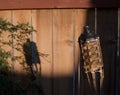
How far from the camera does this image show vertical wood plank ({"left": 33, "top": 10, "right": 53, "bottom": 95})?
4.77 metres

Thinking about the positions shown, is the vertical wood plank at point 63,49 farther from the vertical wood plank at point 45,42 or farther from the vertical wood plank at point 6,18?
the vertical wood plank at point 6,18

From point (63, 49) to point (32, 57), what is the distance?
33 cm

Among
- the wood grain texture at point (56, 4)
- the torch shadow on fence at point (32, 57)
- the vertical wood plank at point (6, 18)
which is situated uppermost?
the wood grain texture at point (56, 4)

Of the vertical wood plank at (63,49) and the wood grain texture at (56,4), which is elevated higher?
the wood grain texture at (56,4)

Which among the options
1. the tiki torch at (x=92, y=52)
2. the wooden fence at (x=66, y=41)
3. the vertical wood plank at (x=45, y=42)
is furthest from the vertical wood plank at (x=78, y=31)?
the tiki torch at (x=92, y=52)

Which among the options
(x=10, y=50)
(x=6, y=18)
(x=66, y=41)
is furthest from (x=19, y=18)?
(x=66, y=41)

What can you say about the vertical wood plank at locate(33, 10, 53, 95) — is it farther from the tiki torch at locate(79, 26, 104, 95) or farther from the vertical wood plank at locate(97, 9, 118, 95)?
the tiki torch at locate(79, 26, 104, 95)

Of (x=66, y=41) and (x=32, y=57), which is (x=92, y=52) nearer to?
(x=66, y=41)

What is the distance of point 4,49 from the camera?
16.1 feet

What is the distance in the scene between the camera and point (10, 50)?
4902 millimetres

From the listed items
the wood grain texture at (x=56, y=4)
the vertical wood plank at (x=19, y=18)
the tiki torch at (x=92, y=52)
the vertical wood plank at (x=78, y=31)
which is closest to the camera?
the tiki torch at (x=92, y=52)

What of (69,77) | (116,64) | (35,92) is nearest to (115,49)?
(116,64)

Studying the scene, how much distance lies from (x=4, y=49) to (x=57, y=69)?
552 mm

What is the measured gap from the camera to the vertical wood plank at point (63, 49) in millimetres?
4723
